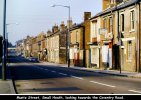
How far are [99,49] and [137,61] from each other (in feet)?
50.1

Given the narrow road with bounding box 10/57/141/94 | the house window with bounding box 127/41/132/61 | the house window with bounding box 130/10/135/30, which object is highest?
the house window with bounding box 130/10/135/30

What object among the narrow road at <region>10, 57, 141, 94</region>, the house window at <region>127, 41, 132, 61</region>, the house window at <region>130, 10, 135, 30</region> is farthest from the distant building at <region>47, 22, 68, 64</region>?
the narrow road at <region>10, 57, 141, 94</region>

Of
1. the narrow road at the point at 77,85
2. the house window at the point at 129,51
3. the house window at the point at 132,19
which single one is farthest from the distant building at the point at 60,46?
the narrow road at the point at 77,85

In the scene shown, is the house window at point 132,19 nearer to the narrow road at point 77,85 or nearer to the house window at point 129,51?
the house window at point 129,51

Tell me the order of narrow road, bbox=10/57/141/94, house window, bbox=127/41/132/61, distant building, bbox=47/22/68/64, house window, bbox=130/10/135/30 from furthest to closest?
1. distant building, bbox=47/22/68/64
2. house window, bbox=127/41/132/61
3. house window, bbox=130/10/135/30
4. narrow road, bbox=10/57/141/94

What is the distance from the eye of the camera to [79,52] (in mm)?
68375

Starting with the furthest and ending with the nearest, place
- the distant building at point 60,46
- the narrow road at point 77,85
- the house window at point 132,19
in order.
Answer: the distant building at point 60,46 < the house window at point 132,19 < the narrow road at point 77,85

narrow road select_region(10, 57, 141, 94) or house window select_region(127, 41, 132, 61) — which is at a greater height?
house window select_region(127, 41, 132, 61)

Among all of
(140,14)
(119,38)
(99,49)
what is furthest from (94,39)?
(140,14)

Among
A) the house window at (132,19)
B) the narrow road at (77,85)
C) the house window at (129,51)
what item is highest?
the house window at (132,19)

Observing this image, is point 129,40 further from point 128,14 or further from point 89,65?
point 89,65

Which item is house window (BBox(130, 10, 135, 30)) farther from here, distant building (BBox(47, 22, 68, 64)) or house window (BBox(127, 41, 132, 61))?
distant building (BBox(47, 22, 68, 64))

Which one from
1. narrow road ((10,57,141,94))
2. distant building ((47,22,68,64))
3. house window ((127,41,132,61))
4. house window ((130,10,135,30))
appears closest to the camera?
narrow road ((10,57,141,94))

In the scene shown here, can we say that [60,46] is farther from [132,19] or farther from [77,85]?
[77,85]
